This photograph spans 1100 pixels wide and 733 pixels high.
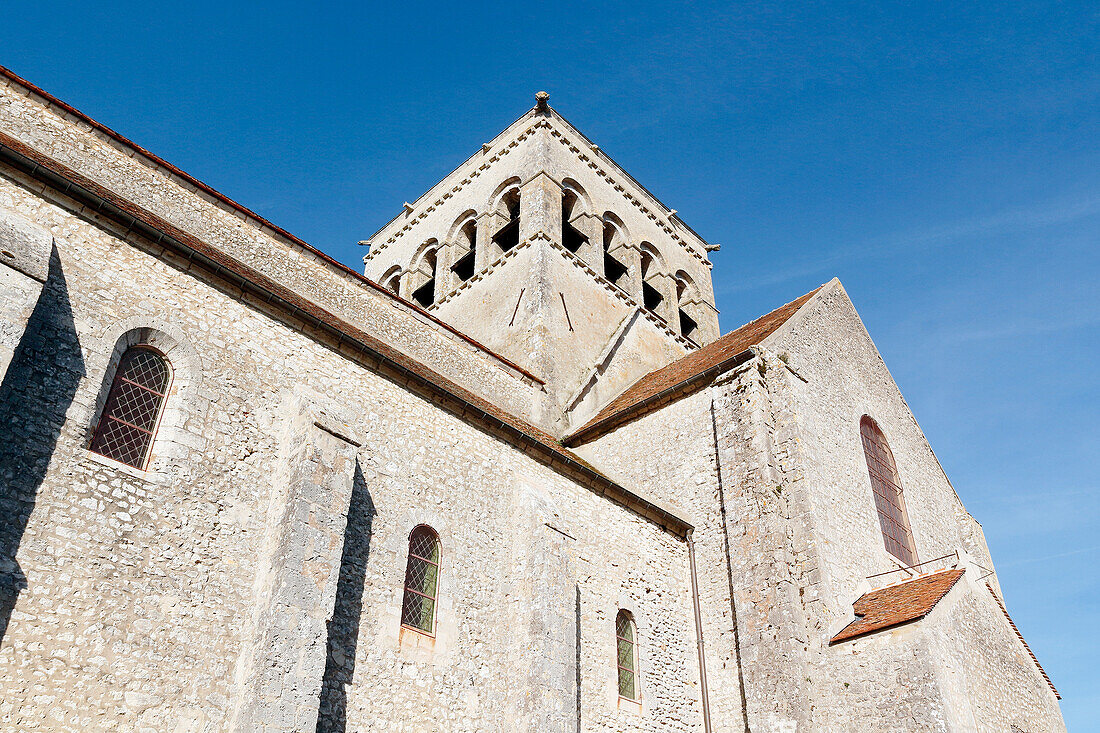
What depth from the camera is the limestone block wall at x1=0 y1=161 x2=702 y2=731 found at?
6902 mm

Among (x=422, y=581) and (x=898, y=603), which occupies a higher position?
(x=898, y=603)

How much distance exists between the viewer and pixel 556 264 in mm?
18766

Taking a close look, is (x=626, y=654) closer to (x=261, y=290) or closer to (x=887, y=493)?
(x=887, y=493)

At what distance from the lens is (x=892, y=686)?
32.4 feet

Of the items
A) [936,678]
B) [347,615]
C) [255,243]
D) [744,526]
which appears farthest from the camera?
[255,243]

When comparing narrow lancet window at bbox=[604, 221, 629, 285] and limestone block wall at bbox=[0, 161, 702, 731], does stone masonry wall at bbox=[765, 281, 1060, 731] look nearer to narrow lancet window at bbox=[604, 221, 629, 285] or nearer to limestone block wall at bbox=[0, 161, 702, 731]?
limestone block wall at bbox=[0, 161, 702, 731]

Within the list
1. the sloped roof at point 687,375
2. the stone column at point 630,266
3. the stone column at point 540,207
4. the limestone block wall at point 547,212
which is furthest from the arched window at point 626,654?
the stone column at point 630,266

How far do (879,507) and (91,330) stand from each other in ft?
40.1

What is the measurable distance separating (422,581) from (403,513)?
0.85 metres

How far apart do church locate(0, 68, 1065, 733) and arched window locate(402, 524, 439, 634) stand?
4cm

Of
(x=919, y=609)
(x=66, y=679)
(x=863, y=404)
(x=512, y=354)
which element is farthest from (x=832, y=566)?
(x=66, y=679)

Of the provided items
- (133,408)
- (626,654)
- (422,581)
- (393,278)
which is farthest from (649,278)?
(133,408)

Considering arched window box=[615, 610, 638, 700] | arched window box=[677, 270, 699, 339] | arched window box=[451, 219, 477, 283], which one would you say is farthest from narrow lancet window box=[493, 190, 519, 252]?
arched window box=[615, 610, 638, 700]

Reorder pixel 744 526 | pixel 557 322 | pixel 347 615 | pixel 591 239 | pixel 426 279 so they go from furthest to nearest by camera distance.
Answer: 1. pixel 426 279
2. pixel 591 239
3. pixel 557 322
4. pixel 744 526
5. pixel 347 615
